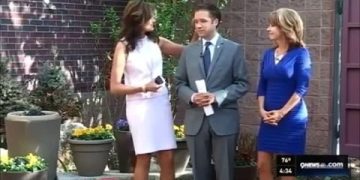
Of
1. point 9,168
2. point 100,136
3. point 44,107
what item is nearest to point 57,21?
point 44,107

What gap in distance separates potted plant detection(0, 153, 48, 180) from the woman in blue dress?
204cm

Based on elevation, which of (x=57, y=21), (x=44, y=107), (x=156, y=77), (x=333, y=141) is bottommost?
(x=333, y=141)

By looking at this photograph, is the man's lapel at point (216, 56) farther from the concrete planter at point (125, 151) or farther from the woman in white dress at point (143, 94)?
the concrete planter at point (125, 151)

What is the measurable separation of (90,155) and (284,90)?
226 centimetres

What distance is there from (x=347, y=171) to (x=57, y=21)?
4529mm

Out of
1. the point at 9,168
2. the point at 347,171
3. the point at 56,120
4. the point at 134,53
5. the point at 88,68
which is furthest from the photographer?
the point at 88,68

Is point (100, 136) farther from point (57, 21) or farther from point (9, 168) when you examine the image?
point (57, 21)

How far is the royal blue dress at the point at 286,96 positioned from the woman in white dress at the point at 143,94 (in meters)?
0.78

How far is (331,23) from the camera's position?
779 cm

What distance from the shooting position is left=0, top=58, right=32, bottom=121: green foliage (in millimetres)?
6996

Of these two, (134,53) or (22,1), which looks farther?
(22,1)

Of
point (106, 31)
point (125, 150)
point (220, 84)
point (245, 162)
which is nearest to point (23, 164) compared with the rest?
point (125, 150)

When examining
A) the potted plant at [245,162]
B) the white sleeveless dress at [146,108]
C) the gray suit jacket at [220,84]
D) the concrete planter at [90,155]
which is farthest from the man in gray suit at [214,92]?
the concrete planter at [90,155]
